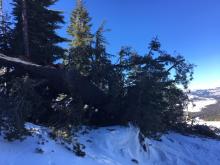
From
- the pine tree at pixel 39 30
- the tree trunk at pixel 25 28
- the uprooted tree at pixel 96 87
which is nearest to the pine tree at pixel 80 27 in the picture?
the pine tree at pixel 39 30

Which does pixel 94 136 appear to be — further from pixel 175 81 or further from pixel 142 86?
pixel 175 81

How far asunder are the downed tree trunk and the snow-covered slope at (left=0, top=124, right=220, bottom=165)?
2.09 meters

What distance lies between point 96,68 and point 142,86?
9.46 feet

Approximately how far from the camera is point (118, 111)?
17.4 meters

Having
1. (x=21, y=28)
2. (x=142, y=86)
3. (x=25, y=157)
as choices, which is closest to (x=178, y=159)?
(x=142, y=86)

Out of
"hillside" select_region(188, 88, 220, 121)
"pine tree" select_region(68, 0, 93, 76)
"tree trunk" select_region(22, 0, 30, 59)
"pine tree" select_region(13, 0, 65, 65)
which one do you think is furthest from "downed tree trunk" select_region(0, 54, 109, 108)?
"hillside" select_region(188, 88, 220, 121)

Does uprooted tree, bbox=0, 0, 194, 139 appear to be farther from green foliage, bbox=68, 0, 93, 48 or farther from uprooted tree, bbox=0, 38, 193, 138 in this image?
green foliage, bbox=68, 0, 93, 48

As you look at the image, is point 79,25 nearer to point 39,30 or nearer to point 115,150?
point 39,30

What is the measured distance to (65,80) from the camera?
16.8 metres

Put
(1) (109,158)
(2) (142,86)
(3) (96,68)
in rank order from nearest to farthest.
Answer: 1. (1) (109,158)
2. (2) (142,86)
3. (3) (96,68)

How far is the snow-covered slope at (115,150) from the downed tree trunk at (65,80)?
2092 millimetres

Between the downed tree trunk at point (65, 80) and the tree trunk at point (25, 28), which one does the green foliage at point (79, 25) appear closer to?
the tree trunk at point (25, 28)

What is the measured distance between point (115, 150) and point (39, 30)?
12.8 metres

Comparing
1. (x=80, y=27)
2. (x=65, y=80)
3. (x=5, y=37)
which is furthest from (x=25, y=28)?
(x=80, y=27)
